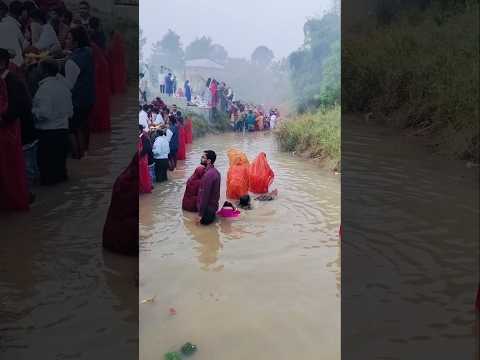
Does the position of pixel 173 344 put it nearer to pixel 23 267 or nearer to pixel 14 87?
pixel 23 267

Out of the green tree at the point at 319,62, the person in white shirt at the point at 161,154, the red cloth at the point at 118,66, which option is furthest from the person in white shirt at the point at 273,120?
the red cloth at the point at 118,66

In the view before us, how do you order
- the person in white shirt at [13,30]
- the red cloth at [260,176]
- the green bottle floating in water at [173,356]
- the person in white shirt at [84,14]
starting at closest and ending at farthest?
1. the green bottle floating in water at [173,356]
2. the person in white shirt at [13,30]
3. the person in white shirt at [84,14]
4. the red cloth at [260,176]

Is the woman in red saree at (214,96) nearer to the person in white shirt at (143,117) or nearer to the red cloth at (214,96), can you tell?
the red cloth at (214,96)

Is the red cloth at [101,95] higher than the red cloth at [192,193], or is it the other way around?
the red cloth at [101,95]

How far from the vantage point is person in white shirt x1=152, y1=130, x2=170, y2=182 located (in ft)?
10.5

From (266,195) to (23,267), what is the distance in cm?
143

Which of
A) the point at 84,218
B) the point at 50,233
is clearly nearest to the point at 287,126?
the point at 84,218

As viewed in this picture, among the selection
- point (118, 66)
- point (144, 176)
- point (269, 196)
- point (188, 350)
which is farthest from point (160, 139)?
point (188, 350)

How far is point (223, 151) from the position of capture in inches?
130

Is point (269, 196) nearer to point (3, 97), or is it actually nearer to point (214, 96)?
point (214, 96)

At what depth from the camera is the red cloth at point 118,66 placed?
121 inches

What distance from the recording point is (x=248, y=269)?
3.04m

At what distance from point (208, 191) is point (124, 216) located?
1.67 ft

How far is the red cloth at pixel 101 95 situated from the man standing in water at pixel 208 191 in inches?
24.4
